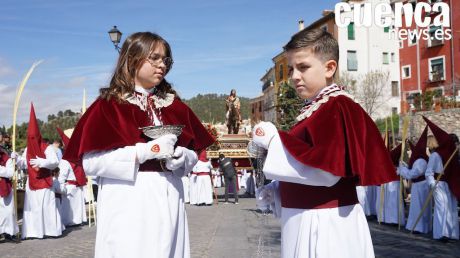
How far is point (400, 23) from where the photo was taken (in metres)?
48.7

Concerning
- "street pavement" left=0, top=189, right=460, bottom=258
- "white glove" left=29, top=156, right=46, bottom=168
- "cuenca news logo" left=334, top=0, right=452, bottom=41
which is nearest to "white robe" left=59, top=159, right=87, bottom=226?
"street pavement" left=0, top=189, right=460, bottom=258

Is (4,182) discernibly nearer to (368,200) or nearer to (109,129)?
(109,129)

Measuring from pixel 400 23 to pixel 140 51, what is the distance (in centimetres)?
4930

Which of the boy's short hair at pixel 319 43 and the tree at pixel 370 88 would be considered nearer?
the boy's short hair at pixel 319 43

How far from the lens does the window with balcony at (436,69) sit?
43.0m

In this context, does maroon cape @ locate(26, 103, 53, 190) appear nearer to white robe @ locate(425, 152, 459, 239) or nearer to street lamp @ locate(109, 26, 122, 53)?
street lamp @ locate(109, 26, 122, 53)

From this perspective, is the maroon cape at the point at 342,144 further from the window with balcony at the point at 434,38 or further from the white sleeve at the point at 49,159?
the window with balcony at the point at 434,38

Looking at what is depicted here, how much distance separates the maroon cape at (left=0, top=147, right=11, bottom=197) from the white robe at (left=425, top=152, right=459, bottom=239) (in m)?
8.70

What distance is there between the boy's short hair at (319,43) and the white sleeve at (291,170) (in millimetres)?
658

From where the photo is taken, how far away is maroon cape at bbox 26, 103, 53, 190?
35.8 ft

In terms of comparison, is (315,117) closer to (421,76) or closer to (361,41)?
(421,76)

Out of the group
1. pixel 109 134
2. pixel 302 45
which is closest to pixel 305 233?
pixel 302 45

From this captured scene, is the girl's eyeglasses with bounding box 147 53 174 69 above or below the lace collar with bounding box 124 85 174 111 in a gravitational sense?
above

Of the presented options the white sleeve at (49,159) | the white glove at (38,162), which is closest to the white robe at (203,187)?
the white sleeve at (49,159)
